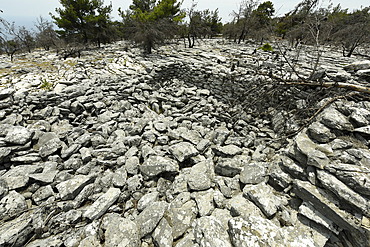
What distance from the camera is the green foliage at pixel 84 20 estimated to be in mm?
13423

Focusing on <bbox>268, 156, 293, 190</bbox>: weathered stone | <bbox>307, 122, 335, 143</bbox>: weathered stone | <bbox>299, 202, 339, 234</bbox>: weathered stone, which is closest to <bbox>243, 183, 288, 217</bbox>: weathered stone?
<bbox>268, 156, 293, 190</bbox>: weathered stone

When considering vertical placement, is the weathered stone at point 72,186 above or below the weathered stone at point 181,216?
above

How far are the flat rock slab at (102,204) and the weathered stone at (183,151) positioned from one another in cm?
147

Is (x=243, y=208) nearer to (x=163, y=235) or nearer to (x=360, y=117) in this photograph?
(x=163, y=235)

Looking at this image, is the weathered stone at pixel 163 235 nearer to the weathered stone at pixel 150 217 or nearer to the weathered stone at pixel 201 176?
the weathered stone at pixel 150 217

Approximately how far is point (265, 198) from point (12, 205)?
4.34 metres

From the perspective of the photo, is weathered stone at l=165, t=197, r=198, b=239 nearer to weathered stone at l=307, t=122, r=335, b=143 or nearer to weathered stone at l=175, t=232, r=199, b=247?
weathered stone at l=175, t=232, r=199, b=247

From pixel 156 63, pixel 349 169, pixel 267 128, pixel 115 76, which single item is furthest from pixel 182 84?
pixel 349 169

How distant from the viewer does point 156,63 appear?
29.2ft

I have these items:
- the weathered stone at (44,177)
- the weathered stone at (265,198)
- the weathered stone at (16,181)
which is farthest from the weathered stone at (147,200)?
the weathered stone at (16,181)

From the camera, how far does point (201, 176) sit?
10.0 ft

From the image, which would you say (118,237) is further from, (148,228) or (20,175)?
(20,175)

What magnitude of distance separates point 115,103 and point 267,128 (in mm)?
5713

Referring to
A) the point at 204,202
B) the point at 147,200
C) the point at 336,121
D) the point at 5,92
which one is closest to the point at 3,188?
the point at 147,200
